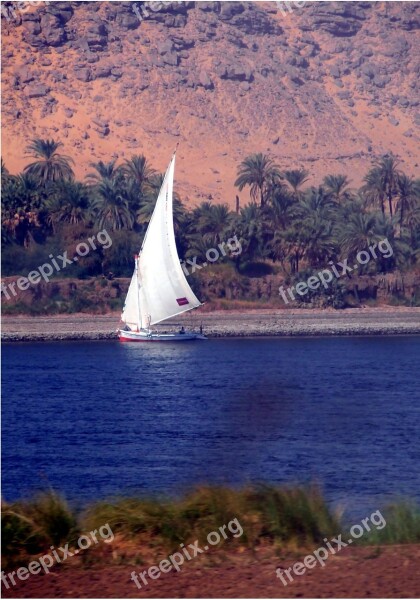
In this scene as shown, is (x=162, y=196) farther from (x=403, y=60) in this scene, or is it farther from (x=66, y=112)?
(x=403, y=60)

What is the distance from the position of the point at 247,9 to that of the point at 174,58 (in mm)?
10183

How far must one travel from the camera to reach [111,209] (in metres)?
45.0


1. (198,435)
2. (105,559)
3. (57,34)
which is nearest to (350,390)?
(198,435)

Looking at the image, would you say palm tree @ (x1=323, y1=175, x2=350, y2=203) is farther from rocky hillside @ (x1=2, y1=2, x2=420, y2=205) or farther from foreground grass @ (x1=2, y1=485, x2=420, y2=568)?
foreground grass @ (x1=2, y1=485, x2=420, y2=568)

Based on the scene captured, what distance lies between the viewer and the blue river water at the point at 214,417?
12.6 meters

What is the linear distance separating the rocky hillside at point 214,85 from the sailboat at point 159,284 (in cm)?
3081

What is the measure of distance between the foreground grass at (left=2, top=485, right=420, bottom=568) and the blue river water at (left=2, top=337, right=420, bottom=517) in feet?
3.07

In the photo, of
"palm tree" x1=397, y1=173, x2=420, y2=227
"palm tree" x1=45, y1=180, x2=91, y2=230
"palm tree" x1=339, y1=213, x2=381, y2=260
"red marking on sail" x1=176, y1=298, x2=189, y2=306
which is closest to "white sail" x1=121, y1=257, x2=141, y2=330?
"red marking on sail" x1=176, y1=298, x2=189, y2=306

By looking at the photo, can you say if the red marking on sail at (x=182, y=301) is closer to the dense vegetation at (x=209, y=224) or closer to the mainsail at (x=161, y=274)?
the mainsail at (x=161, y=274)

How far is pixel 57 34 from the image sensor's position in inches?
3199

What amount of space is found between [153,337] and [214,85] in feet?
149

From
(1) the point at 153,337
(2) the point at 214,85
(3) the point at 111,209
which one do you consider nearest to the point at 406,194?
(3) the point at 111,209

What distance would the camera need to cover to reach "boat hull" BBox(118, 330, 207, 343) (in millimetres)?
37094

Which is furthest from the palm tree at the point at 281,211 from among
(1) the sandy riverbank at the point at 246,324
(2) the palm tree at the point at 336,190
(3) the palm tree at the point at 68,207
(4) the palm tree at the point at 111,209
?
(3) the palm tree at the point at 68,207
